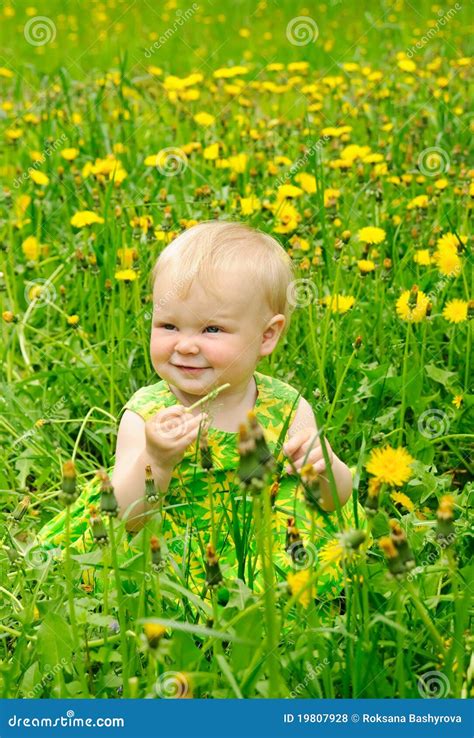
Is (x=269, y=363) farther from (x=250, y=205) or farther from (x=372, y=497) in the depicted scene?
(x=372, y=497)

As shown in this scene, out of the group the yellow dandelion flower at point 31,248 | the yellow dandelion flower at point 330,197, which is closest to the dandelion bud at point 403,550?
the yellow dandelion flower at point 330,197

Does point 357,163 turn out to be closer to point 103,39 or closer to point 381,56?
point 381,56

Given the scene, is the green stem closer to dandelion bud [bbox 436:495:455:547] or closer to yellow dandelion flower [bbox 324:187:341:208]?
dandelion bud [bbox 436:495:455:547]

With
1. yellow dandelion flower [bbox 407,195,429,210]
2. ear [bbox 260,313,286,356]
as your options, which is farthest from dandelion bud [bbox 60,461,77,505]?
yellow dandelion flower [bbox 407,195,429,210]

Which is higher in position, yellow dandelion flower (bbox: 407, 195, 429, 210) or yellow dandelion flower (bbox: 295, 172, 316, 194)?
yellow dandelion flower (bbox: 295, 172, 316, 194)

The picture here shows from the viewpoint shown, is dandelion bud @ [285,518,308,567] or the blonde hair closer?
dandelion bud @ [285,518,308,567]

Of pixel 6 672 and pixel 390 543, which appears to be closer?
pixel 390 543

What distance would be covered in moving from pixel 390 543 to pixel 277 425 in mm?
882

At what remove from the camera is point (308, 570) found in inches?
59.4

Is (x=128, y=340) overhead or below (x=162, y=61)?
below

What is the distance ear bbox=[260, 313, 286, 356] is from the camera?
2072 millimetres

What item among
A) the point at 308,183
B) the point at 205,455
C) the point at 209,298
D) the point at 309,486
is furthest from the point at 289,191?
the point at 309,486

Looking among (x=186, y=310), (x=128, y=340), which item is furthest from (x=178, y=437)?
(x=128, y=340)

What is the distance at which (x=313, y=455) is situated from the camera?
5.95 feet
